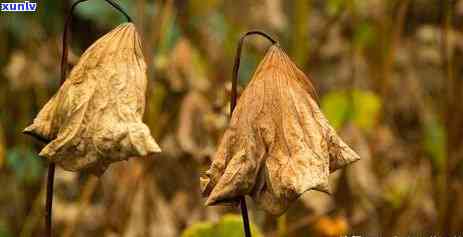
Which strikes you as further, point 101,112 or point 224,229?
point 224,229

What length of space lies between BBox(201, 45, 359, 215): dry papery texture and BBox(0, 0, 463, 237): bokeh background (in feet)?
1.32

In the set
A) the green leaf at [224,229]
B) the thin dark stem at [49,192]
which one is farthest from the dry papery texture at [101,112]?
the green leaf at [224,229]

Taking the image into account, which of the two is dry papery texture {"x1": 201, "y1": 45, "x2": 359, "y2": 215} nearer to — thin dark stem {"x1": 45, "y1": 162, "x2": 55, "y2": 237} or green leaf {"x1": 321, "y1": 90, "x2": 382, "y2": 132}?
thin dark stem {"x1": 45, "y1": 162, "x2": 55, "y2": 237}

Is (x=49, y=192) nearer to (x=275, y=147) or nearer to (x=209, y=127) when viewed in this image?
(x=275, y=147)

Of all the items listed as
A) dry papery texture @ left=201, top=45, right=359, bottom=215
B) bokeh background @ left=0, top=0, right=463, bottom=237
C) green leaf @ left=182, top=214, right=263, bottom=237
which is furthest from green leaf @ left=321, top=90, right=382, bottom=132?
dry papery texture @ left=201, top=45, right=359, bottom=215

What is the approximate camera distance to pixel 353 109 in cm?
229

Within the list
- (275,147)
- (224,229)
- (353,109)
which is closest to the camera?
(275,147)

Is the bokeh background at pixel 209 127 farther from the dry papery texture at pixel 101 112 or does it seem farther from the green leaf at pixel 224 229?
the dry papery texture at pixel 101 112

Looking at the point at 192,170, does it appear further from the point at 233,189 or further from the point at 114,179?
the point at 233,189

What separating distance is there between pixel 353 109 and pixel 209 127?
1.79 feet

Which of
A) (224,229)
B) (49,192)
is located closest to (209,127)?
(224,229)

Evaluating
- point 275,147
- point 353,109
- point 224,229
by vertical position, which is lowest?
point 224,229

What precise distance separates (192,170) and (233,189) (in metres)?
1.26

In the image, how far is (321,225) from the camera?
2.22 meters
